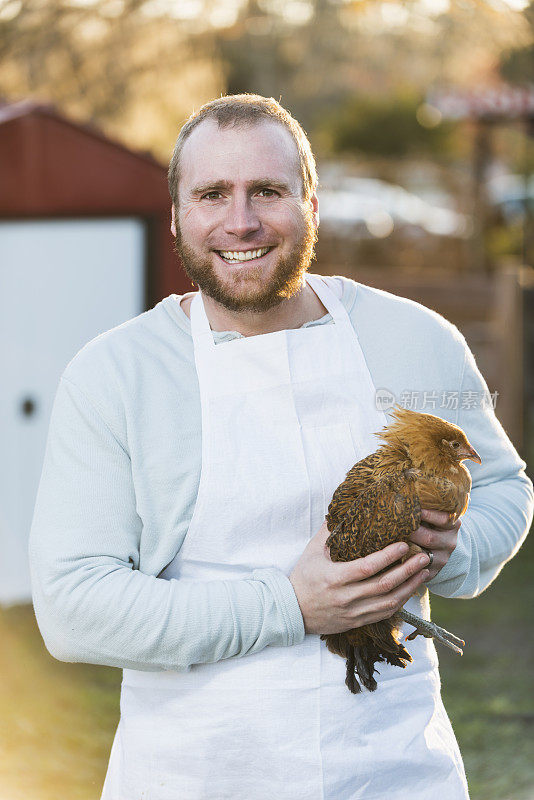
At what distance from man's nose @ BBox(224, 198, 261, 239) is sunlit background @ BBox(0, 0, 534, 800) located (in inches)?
48.1

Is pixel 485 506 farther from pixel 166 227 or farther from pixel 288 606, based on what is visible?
pixel 166 227

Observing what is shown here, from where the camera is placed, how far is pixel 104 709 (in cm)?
452

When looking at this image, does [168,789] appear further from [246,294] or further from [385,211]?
[385,211]

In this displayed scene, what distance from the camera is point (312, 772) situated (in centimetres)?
175

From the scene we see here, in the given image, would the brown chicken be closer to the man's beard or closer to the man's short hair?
the man's beard

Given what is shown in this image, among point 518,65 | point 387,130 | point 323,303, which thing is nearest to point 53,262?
point 323,303

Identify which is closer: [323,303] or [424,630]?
[424,630]

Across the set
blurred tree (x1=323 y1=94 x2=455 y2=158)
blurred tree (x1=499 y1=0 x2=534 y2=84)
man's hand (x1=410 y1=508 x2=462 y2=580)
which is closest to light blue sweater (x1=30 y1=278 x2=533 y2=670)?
man's hand (x1=410 y1=508 x2=462 y2=580)

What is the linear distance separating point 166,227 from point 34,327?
3.33ft

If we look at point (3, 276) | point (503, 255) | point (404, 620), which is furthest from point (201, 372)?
point (503, 255)

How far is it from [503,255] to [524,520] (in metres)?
12.7

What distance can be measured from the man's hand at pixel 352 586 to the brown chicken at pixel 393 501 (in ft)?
0.13

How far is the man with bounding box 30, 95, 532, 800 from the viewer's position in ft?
5.49

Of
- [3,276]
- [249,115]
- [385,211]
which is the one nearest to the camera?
[249,115]
